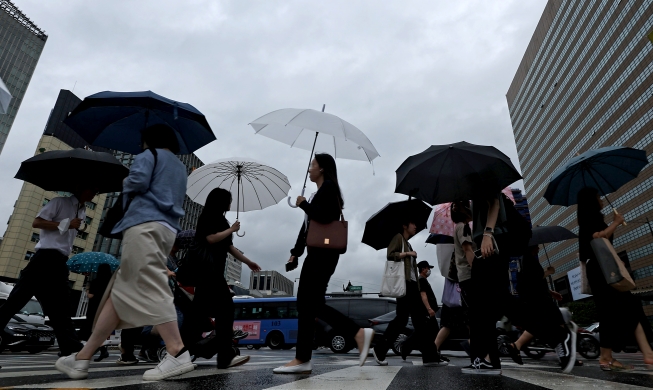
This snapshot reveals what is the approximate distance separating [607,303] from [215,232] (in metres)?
4.00

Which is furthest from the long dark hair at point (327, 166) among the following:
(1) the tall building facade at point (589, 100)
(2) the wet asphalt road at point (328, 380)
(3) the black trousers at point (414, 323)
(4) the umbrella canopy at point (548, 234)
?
(1) the tall building facade at point (589, 100)

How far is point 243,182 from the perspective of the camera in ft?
19.4

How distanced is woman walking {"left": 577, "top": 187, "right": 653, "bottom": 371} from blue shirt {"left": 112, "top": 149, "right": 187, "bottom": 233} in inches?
162

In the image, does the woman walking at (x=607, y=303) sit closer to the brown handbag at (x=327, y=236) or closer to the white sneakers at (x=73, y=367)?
the brown handbag at (x=327, y=236)

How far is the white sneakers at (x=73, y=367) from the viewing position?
2408mm

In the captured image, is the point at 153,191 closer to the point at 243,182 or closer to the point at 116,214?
the point at 116,214

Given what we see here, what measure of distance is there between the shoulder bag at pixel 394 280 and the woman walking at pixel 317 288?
131 centimetres

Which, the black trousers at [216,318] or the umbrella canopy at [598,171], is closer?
the black trousers at [216,318]

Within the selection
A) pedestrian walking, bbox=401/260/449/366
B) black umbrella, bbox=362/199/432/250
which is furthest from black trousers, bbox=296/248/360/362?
black umbrella, bbox=362/199/432/250

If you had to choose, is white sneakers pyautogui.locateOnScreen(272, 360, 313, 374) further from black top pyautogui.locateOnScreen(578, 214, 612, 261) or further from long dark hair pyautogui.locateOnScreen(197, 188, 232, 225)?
black top pyautogui.locateOnScreen(578, 214, 612, 261)

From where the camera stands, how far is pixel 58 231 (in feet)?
12.3

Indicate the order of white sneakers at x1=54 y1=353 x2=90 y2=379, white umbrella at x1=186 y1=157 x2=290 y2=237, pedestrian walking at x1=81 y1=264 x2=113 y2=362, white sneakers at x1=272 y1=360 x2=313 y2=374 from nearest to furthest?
white sneakers at x1=54 y1=353 x2=90 y2=379, white sneakers at x1=272 y1=360 x2=313 y2=374, white umbrella at x1=186 y1=157 x2=290 y2=237, pedestrian walking at x1=81 y1=264 x2=113 y2=362

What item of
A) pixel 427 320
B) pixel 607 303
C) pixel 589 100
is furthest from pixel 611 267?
pixel 589 100

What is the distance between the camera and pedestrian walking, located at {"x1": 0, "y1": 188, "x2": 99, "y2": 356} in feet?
11.7
